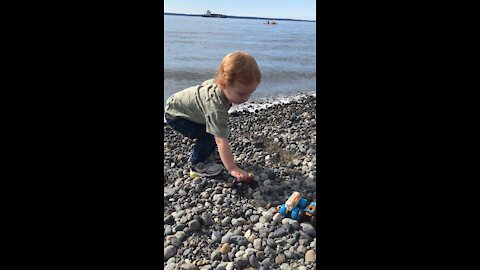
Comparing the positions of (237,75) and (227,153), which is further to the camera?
(227,153)

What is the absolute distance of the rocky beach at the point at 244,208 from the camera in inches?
82.0

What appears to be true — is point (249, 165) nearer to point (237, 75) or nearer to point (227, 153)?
point (227, 153)

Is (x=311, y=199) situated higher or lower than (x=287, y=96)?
lower

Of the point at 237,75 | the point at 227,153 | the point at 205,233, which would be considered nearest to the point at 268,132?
the point at 227,153

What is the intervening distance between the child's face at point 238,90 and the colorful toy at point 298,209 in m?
0.73

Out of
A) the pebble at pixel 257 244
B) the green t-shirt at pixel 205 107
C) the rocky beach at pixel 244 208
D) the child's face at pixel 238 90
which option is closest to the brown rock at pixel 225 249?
the rocky beach at pixel 244 208

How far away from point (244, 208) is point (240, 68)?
35.4 inches

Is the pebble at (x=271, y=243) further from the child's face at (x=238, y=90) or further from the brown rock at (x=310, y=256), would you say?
the child's face at (x=238, y=90)

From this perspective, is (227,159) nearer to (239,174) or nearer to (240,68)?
(239,174)

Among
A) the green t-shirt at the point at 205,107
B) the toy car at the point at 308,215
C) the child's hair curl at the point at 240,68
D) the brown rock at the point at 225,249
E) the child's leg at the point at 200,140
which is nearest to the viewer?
the brown rock at the point at 225,249

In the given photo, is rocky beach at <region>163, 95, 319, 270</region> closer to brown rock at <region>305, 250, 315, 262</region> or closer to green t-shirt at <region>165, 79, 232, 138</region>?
brown rock at <region>305, 250, 315, 262</region>

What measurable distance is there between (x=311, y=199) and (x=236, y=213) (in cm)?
52

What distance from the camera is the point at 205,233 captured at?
230 centimetres

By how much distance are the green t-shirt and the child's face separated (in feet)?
0.32
